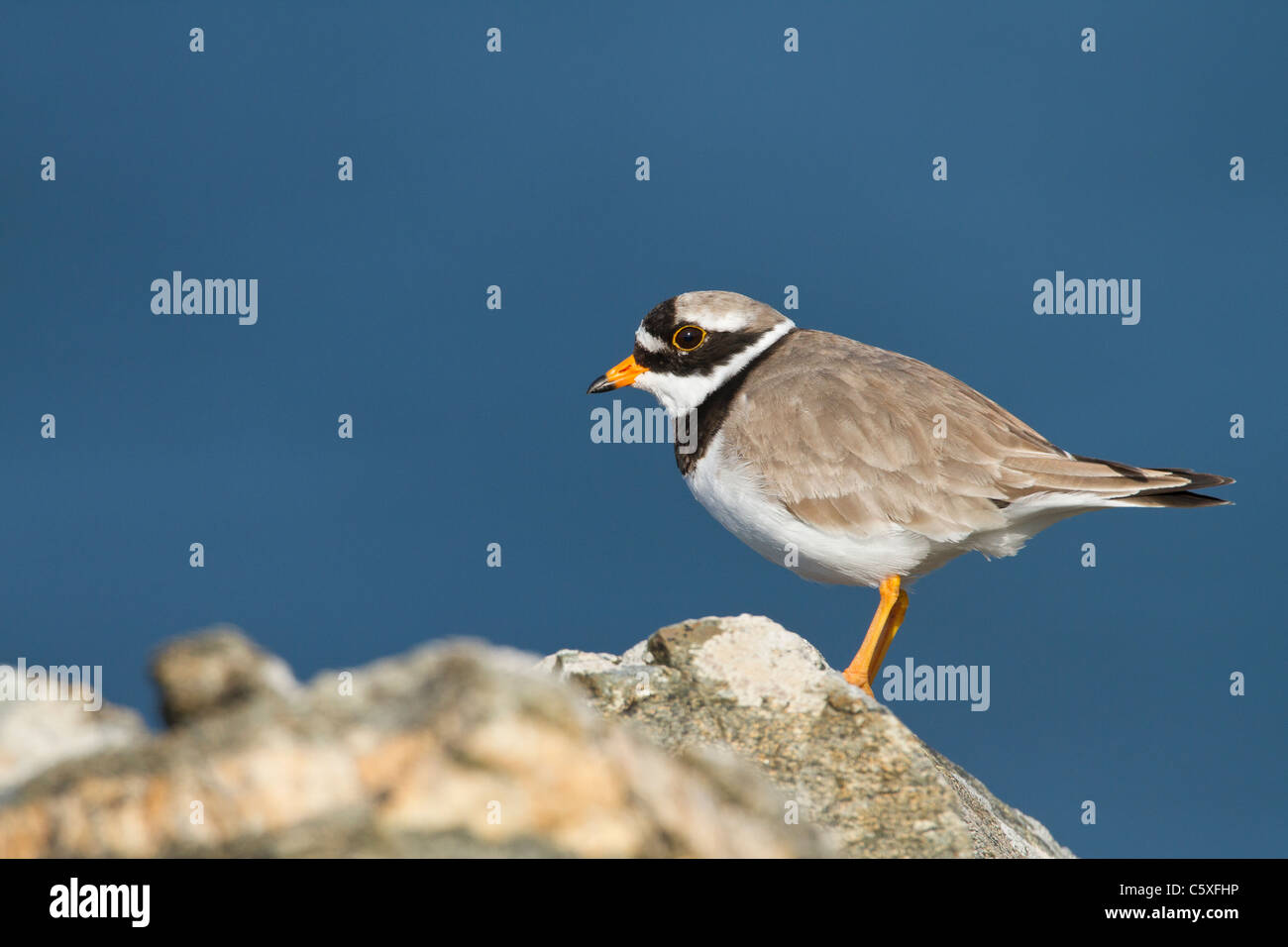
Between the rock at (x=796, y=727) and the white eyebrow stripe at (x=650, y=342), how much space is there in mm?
4482

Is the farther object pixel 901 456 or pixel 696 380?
pixel 696 380

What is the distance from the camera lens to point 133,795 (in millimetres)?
3996

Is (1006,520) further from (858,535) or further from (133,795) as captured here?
(133,795)

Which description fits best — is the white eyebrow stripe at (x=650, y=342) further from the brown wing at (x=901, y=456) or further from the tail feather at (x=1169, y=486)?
the tail feather at (x=1169, y=486)

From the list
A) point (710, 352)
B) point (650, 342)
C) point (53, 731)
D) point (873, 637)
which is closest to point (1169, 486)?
point (873, 637)

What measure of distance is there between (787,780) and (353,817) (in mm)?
3704

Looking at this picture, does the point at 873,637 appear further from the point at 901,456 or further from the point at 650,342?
the point at 650,342

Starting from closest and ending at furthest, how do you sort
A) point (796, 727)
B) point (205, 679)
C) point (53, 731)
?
point (205, 679)
point (53, 731)
point (796, 727)

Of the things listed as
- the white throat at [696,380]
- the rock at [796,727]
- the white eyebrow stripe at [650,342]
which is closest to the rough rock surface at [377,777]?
the rock at [796,727]

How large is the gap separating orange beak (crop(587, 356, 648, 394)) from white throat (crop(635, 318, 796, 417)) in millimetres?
74

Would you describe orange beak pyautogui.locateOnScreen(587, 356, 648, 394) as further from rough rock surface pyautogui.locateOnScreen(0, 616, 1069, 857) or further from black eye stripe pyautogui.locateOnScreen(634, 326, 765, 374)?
rough rock surface pyautogui.locateOnScreen(0, 616, 1069, 857)

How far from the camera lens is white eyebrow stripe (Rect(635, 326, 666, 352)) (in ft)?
A: 39.1

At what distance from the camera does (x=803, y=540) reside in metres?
10.5

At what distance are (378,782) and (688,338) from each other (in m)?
8.39
